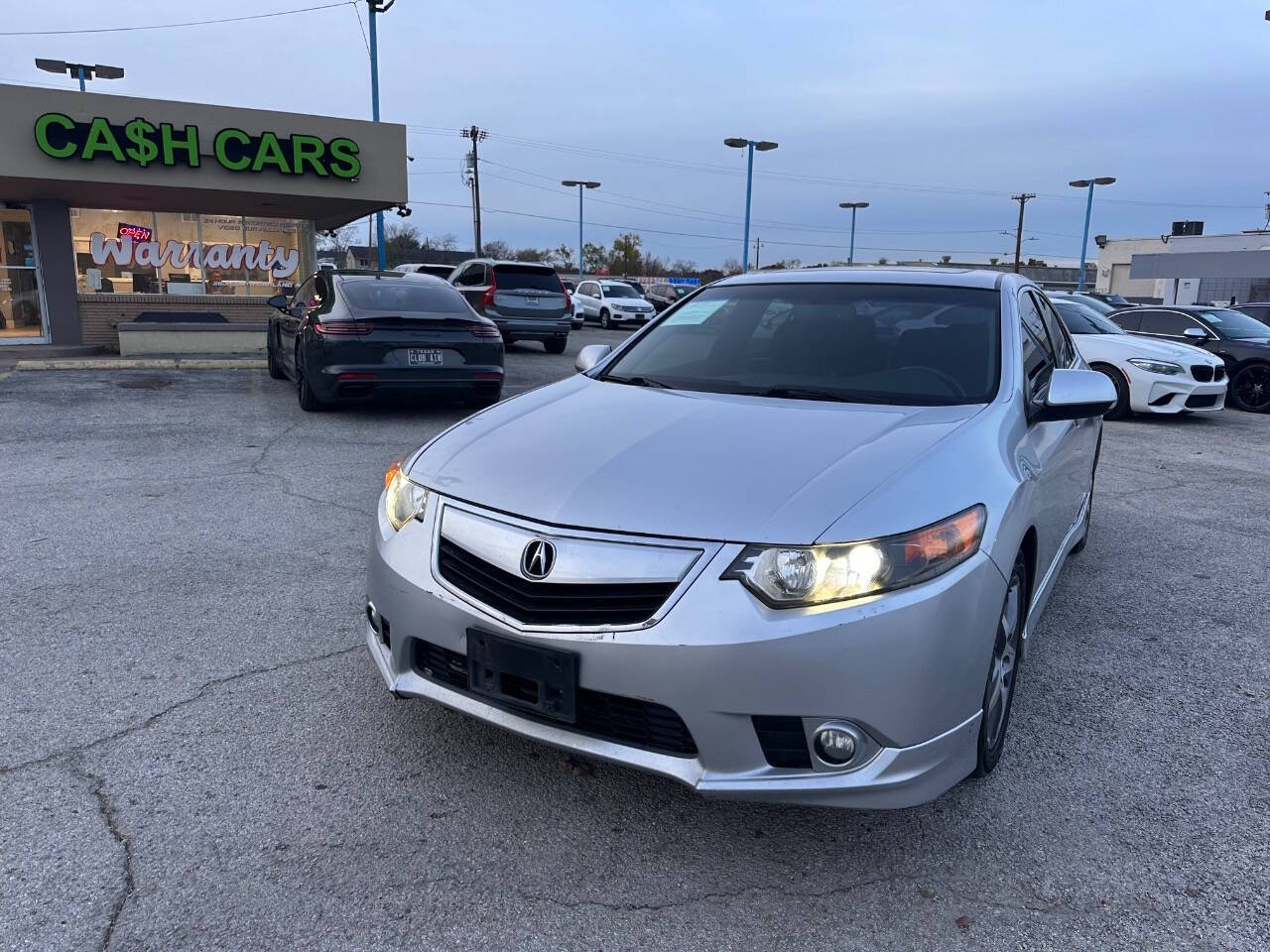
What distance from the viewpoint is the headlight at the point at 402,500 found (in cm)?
281

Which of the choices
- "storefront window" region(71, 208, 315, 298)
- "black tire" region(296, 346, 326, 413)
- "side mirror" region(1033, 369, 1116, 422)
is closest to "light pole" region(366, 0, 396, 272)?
"storefront window" region(71, 208, 315, 298)

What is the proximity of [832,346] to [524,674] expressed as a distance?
1968 millimetres

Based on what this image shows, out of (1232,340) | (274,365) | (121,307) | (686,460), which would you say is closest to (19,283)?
(121,307)

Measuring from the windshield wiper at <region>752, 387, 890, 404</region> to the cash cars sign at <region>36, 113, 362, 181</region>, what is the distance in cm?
1483

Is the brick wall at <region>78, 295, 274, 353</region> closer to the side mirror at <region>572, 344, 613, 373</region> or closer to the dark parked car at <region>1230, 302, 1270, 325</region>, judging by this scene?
the side mirror at <region>572, 344, 613, 373</region>

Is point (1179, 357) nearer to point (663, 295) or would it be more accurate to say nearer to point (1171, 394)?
point (1171, 394)

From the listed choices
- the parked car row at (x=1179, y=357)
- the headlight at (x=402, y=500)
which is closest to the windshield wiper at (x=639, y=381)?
the headlight at (x=402, y=500)

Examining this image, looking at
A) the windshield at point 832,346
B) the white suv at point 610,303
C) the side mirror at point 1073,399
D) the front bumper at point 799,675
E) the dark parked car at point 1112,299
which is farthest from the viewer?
the white suv at point 610,303

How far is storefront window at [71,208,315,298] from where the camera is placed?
17.1 m

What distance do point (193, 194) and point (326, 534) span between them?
13.6 metres

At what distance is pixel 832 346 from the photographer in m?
3.64

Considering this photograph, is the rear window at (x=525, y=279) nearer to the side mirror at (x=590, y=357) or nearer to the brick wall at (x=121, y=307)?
the brick wall at (x=121, y=307)

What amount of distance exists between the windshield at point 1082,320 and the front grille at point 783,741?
36.5 feet

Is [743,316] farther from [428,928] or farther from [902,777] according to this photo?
[428,928]
